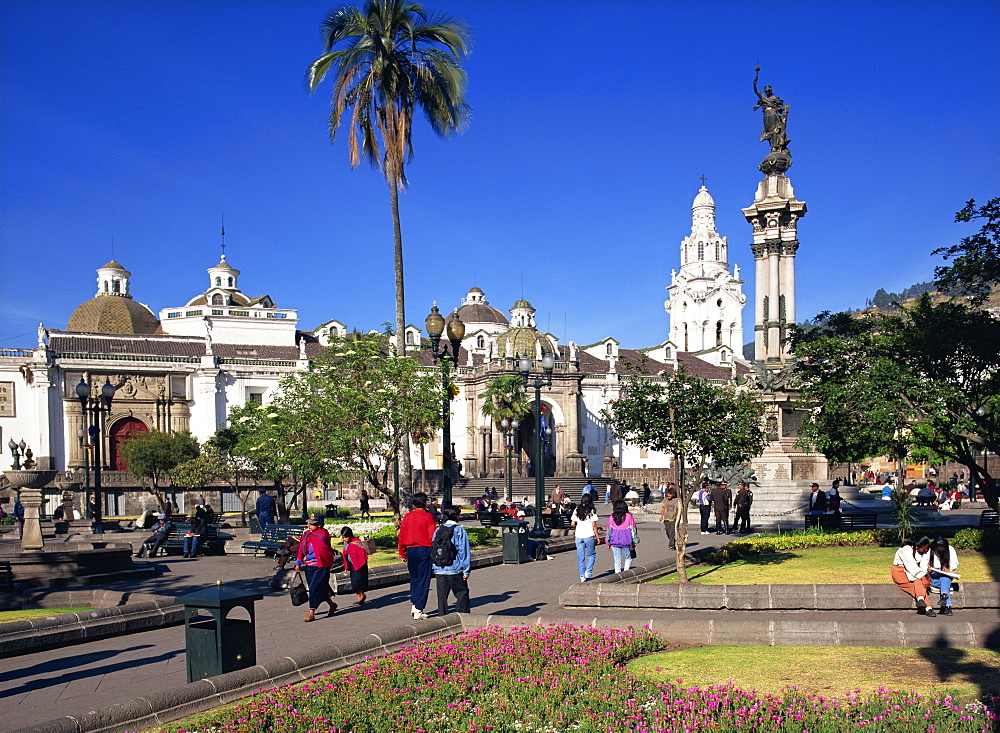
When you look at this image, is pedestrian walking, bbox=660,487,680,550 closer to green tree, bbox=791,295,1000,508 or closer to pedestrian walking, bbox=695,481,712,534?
green tree, bbox=791,295,1000,508

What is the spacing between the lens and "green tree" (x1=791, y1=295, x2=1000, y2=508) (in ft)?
53.8

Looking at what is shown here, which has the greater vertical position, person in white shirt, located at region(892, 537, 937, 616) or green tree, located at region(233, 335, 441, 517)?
green tree, located at region(233, 335, 441, 517)

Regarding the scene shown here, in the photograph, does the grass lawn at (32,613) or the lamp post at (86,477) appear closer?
the grass lawn at (32,613)

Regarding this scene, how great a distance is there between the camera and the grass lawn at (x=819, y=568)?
522 inches

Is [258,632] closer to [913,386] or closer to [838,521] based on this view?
[913,386]

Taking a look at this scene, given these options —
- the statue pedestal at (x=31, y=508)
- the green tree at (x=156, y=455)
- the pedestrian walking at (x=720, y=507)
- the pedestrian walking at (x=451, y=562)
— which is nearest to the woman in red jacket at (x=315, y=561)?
the pedestrian walking at (x=451, y=562)

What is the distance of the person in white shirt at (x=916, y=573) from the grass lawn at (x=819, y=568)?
2239 millimetres

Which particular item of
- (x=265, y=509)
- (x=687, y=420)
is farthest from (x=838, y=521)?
(x=265, y=509)

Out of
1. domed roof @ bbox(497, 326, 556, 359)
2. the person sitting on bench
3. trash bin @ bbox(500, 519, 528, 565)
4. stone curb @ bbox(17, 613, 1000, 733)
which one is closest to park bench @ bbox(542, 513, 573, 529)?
trash bin @ bbox(500, 519, 528, 565)

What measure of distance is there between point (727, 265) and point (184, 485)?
212 ft

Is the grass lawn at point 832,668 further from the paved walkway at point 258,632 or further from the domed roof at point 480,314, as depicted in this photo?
the domed roof at point 480,314

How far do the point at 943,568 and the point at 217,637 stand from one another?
7.98m

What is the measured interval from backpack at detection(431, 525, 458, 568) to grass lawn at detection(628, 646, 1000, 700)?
290cm

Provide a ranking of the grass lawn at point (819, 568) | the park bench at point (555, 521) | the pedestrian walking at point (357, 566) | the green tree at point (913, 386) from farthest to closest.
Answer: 1. the park bench at point (555, 521)
2. the green tree at point (913, 386)
3. the grass lawn at point (819, 568)
4. the pedestrian walking at point (357, 566)
